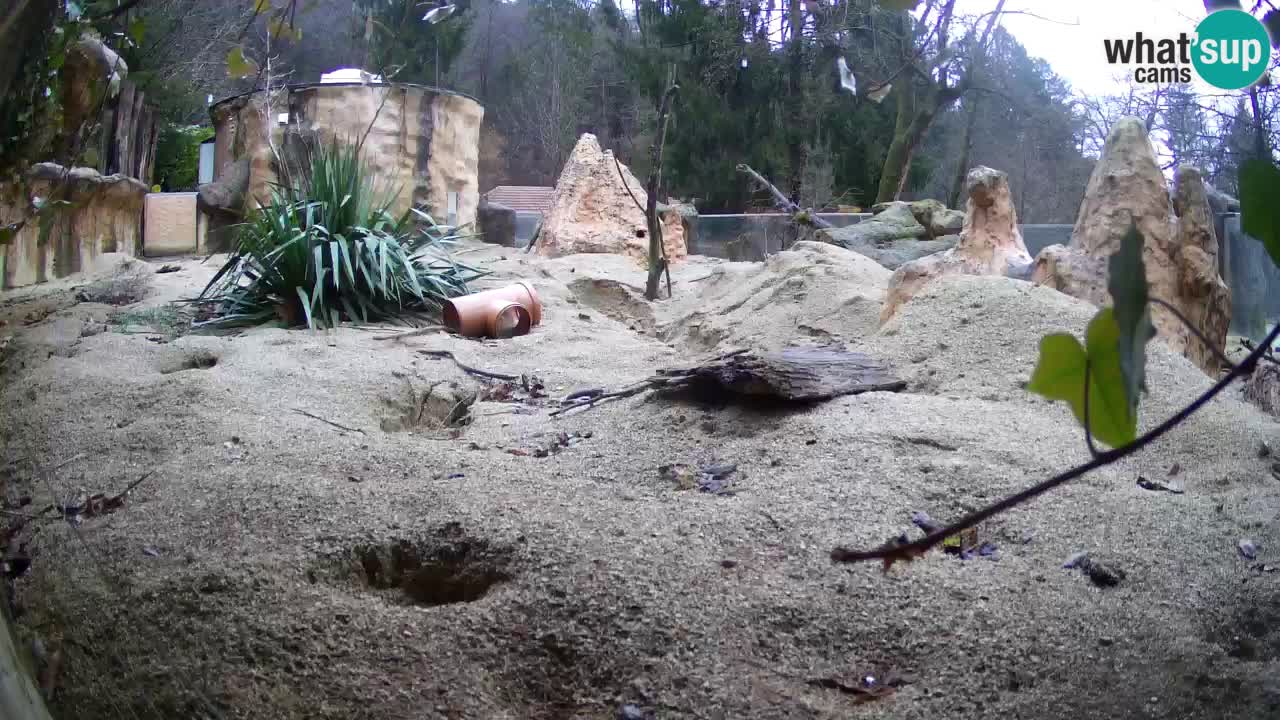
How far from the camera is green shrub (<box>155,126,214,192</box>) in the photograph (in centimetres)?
1536

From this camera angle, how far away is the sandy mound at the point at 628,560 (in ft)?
4.82

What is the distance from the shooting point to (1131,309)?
56 cm

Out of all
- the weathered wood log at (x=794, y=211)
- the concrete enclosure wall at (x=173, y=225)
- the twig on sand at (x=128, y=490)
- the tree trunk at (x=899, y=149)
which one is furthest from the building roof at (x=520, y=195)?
the twig on sand at (x=128, y=490)

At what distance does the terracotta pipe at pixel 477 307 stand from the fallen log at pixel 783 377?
73.1 inches

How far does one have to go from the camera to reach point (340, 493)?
2113mm

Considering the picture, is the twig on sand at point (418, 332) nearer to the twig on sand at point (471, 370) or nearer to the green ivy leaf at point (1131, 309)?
the twig on sand at point (471, 370)

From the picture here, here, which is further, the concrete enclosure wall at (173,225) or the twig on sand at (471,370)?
the concrete enclosure wall at (173,225)

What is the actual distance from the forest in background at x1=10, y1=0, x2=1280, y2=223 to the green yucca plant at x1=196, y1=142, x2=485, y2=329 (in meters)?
0.89

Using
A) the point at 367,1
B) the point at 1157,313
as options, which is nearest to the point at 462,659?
the point at 1157,313

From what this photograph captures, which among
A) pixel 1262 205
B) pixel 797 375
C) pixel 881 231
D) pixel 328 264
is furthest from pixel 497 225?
pixel 1262 205

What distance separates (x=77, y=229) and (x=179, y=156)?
916cm

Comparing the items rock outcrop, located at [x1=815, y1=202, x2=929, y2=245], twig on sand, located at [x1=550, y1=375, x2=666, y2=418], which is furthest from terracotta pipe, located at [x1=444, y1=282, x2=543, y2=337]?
rock outcrop, located at [x1=815, y1=202, x2=929, y2=245]

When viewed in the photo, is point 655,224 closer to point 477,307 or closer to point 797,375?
point 477,307

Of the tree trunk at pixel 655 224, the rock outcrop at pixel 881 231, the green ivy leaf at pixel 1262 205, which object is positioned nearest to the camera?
the green ivy leaf at pixel 1262 205
